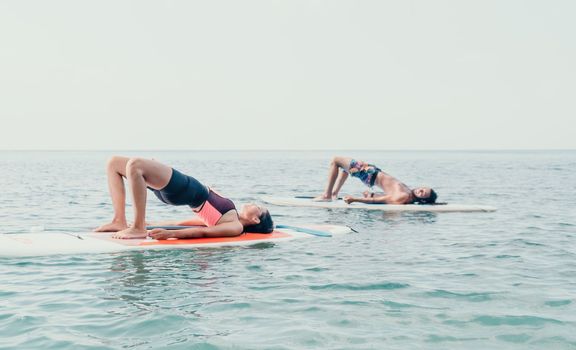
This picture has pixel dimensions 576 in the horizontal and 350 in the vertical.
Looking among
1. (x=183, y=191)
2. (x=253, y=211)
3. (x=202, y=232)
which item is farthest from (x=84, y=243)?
(x=253, y=211)

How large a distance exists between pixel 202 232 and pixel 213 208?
350mm

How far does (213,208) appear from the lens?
866 centimetres

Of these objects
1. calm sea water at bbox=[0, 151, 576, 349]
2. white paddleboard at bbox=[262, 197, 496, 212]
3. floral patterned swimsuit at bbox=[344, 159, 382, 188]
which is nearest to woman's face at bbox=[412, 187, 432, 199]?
white paddleboard at bbox=[262, 197, 496, 212]

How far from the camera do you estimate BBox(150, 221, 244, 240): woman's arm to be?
8.45 meters

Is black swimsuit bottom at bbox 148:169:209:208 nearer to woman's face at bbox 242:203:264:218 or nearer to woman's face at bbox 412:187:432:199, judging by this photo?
woman's face at bbox 242:203:264:218

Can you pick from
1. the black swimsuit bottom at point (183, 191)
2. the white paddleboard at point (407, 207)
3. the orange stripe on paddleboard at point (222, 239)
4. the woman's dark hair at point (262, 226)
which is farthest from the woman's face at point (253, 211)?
the white paddleboard at point (407, 207)

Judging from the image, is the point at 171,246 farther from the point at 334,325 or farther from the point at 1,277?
the point at 334,325

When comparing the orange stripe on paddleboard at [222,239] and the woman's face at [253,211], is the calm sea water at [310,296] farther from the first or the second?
the woman's face at [253,211]

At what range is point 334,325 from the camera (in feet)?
16.6

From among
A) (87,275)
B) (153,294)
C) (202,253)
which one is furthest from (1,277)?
(202,253)

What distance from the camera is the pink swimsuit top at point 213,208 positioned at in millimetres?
8602

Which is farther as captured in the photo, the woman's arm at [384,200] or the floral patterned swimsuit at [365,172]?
the floral patterned swimsuit at [365,172]

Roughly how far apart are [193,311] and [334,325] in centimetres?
122

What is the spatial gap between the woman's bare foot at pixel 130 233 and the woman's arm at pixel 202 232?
0.15 m
